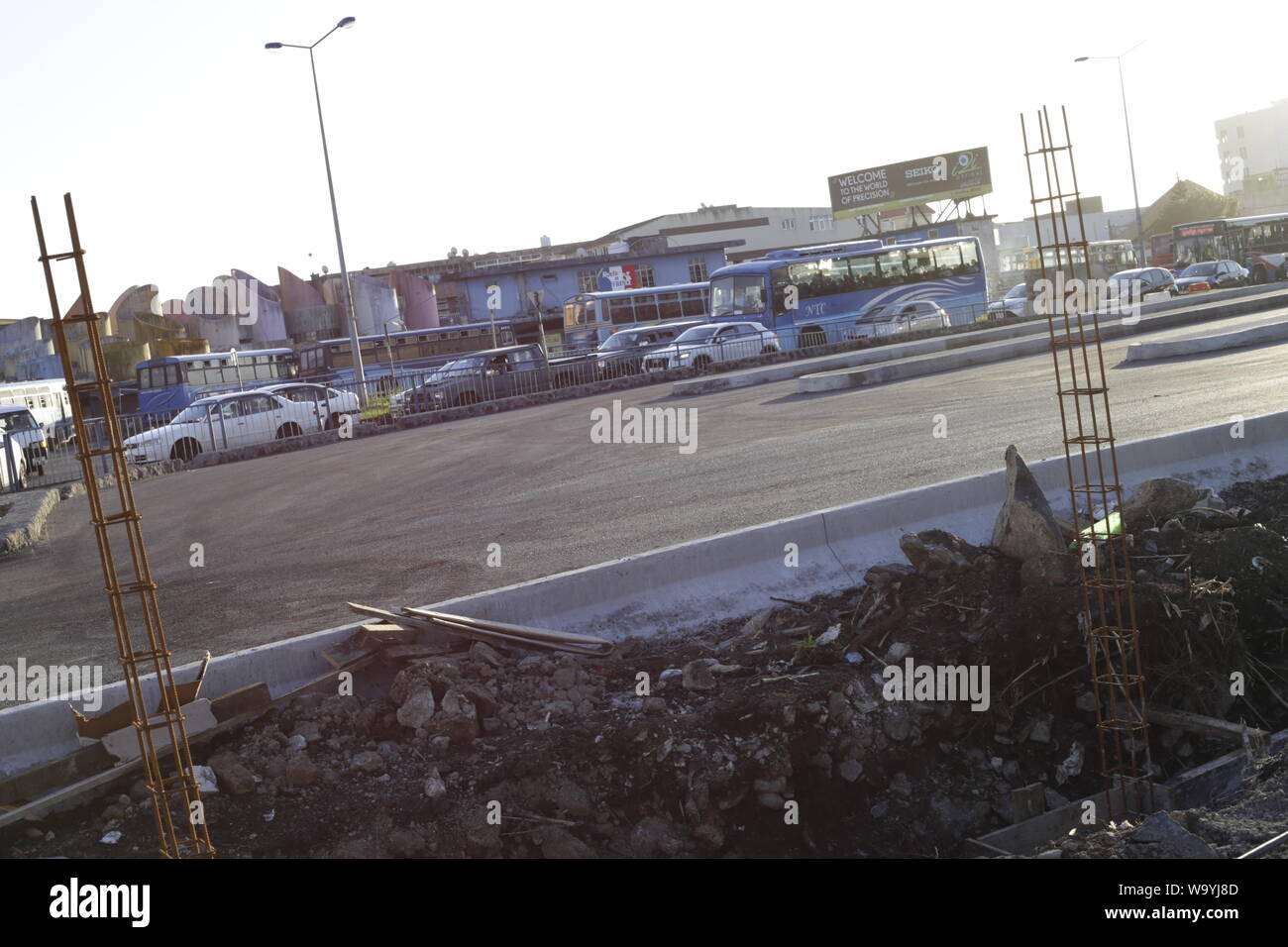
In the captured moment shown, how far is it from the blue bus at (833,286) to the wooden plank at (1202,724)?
2821 cm

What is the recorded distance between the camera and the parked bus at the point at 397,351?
152 ft

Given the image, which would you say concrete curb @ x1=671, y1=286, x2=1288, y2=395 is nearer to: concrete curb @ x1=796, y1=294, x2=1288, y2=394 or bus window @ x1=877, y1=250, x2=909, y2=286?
concrete curb @ x1=796, y1=294, x2=1288, y2=394

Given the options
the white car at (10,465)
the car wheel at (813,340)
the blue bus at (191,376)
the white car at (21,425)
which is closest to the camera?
the white car at (10,465)

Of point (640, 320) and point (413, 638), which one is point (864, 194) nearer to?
point (640, 320)

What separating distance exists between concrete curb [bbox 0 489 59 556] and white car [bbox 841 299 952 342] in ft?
75.7

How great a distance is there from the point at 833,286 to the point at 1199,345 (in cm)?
1995

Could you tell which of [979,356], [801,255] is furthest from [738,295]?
[979,356]

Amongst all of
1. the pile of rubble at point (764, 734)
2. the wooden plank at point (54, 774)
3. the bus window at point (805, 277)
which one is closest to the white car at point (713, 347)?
the bus window at point (805, 277)

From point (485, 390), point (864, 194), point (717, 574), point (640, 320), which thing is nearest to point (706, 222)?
point (864, 194)

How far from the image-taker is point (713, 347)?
30.6m

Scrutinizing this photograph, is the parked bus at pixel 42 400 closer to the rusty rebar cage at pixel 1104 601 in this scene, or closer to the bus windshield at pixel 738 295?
the bus windshield at pixel 738 295

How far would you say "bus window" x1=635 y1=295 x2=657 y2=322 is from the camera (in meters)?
45.5
